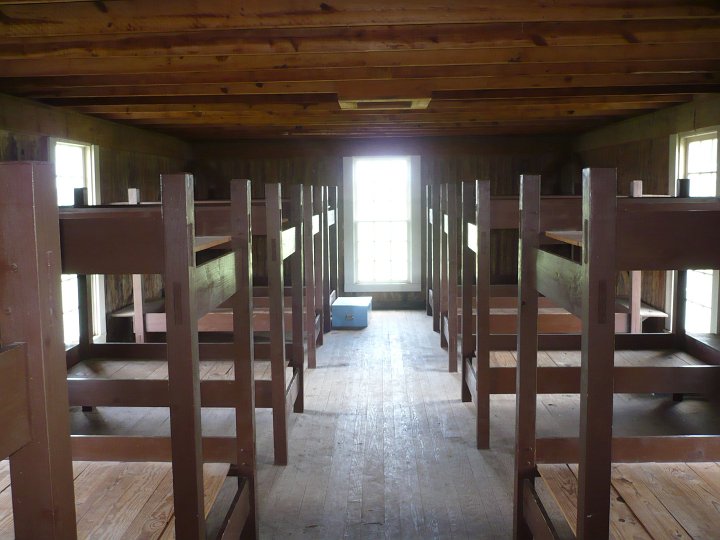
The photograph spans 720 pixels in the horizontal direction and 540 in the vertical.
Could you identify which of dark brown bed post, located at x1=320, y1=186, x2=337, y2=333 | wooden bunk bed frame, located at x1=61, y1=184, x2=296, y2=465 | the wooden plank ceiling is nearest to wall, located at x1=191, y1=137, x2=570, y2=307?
dark brown bed post, located at x1=320, y1=186, x2=337, y2=333

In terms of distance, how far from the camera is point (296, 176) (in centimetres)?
807

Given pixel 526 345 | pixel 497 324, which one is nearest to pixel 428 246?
pixel 497 324

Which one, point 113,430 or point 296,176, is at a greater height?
point 296,176

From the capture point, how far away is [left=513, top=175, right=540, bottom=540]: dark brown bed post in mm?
2357

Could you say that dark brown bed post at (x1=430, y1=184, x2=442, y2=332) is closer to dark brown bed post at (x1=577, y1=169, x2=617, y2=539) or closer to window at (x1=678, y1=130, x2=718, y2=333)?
window at (x1=678, y1=130, x2=718, y2=333)

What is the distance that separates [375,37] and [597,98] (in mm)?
2406

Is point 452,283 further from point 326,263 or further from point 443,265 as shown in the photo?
point 326,263

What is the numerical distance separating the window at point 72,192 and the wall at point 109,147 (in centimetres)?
8

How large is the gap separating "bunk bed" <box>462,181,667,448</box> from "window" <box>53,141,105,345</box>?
9.15ft

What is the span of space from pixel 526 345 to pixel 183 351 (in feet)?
4.28

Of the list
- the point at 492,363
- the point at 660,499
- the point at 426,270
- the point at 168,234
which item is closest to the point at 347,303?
the point at 426,270

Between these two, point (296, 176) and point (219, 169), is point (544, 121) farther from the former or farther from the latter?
point (219, 169)

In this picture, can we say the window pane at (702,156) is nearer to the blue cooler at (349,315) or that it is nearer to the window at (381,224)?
the blue cooler at (349,315)

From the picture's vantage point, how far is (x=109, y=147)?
567 centimetres
